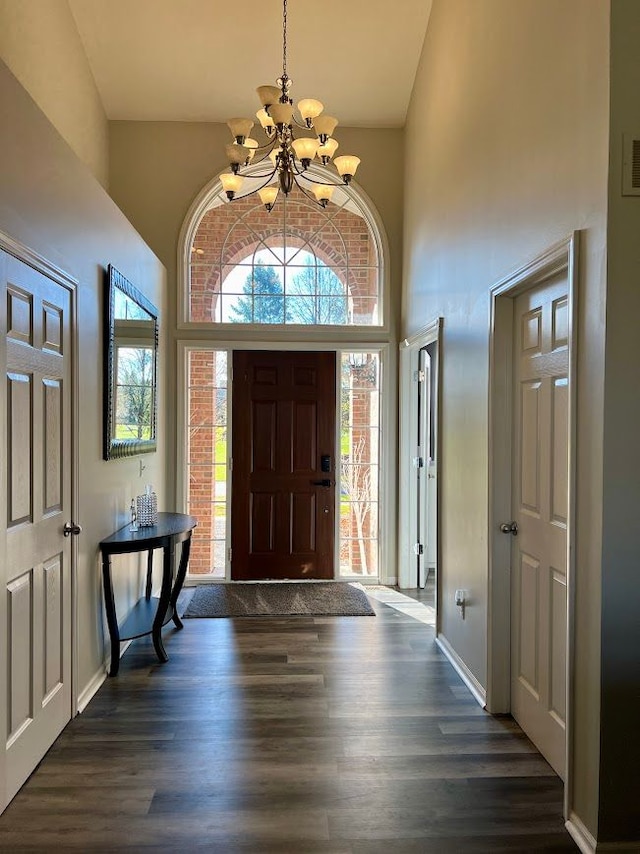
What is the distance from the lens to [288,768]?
234cm

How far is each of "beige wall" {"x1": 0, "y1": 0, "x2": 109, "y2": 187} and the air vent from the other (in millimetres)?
3018

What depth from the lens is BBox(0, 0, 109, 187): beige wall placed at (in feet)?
10.4

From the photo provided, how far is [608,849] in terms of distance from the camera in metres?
1.86

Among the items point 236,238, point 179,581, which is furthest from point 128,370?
point 236,238

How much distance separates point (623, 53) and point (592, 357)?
0.96 metres

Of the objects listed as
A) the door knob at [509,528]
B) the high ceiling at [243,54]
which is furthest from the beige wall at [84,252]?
the door knob at [509,528]

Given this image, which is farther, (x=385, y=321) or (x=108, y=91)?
(x=385, y=321)

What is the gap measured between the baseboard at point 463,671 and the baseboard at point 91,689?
1997mm

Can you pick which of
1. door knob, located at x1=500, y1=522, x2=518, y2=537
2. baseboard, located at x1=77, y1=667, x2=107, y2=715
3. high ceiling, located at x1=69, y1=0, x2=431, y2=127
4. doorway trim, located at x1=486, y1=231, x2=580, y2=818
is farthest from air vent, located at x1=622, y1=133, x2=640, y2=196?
baseboard, located at x1=77, y1=667, x2=107, y2=715

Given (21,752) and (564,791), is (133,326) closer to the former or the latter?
(21,752)

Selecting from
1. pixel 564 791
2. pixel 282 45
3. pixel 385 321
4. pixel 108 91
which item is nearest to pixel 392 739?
pixel 564 791

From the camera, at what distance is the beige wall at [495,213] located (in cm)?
191

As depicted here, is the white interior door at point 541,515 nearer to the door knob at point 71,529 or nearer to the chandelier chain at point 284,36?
the door knob at point 71,529

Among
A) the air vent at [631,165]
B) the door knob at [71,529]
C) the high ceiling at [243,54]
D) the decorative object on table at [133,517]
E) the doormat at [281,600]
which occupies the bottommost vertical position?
the doormat at [281,600]
